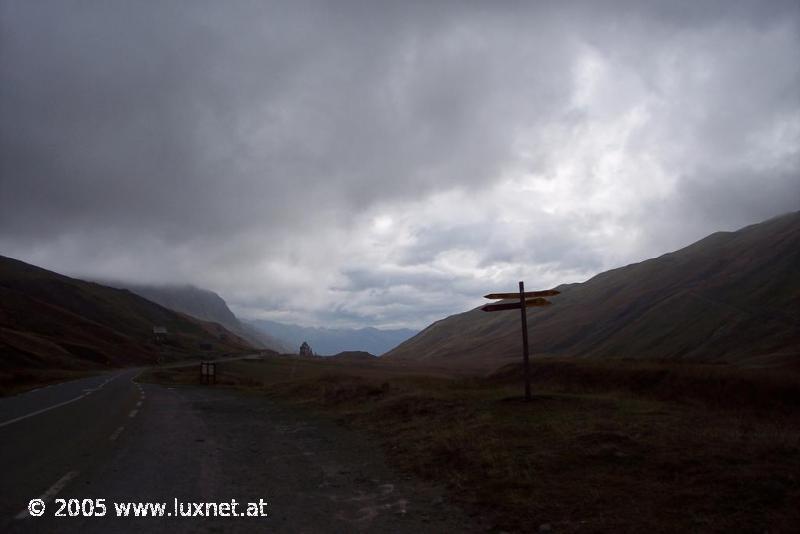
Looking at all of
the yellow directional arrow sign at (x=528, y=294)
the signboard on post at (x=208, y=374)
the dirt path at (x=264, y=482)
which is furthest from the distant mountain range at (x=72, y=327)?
the yellow directional arrow sign at (x=528, y=294)

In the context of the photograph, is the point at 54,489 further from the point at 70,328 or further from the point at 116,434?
the point at 70,328

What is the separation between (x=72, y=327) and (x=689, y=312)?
379 feet

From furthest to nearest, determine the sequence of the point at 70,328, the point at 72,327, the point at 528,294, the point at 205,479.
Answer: the point at 72,327, the point at 70,328, the point at 528,294, the point at 205,479

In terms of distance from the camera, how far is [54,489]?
946 cm

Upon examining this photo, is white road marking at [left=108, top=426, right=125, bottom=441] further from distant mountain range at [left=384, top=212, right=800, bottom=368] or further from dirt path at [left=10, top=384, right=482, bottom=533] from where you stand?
distant mountain range at [left=384, top=212, right=800, bottom=368]

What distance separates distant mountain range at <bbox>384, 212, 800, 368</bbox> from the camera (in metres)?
80.8

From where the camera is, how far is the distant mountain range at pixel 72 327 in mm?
80125

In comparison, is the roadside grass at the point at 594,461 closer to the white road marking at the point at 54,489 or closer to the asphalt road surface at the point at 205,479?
the asphalt road surface at the point at 205,479

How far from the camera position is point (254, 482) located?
1048 cm

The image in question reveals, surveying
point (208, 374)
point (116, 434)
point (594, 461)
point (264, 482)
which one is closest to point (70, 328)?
point (208, 374)

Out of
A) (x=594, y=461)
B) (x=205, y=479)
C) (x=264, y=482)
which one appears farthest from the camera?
(x=205, y=479)

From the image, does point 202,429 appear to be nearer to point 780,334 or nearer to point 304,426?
point 304,426

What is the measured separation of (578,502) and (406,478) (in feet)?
11.7

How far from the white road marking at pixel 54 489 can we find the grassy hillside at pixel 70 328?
39.0 m
